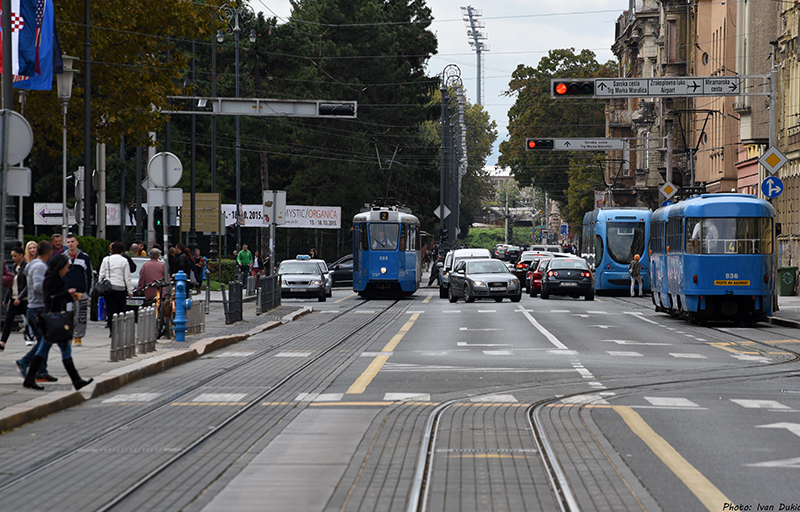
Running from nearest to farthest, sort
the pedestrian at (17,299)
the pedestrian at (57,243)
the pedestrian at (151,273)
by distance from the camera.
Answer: the pedestrian at (17,299)
the pedestrian at (57,243)
the pedestrian at (151,273)

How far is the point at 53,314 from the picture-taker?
12.8 m

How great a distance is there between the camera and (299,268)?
42000mm

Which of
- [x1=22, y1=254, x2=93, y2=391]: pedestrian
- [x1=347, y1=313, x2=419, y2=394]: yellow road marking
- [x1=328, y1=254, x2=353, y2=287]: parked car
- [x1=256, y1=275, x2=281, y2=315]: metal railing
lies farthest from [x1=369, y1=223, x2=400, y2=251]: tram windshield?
[x1=22, y1=254, x2=93, y2=391]: pedestrian

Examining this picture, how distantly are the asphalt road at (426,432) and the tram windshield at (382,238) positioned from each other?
23679 mm

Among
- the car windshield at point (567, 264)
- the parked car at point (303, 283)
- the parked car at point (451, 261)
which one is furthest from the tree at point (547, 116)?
the parked car at point (303, 283)

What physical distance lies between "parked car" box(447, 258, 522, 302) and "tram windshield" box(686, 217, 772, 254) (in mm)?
12092

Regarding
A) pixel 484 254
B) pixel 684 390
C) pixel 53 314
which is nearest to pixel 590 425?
pixel 684 390

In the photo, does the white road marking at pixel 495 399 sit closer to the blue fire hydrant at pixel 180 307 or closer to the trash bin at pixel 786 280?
the blue fire hydrant at pixel 180 307

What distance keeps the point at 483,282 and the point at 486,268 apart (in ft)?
3.09

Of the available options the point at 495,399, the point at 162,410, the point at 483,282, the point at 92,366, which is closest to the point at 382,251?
the point at 483,282

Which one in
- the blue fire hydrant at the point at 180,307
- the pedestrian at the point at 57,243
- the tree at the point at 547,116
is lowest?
the blue fire hydrant at the point at 180,307

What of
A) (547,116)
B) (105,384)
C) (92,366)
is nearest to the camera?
(105,384)

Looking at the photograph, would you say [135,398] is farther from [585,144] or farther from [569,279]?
[585,144]

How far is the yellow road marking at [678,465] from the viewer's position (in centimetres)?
736
